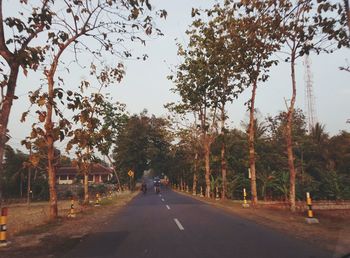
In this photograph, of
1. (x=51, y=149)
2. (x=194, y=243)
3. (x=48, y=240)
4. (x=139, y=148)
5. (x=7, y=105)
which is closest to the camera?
(x=7, y=105)

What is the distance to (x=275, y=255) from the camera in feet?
29.8

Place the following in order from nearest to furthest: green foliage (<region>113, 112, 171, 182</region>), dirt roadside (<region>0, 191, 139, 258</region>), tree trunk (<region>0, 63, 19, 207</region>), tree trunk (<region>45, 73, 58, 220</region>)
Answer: tree trunk (<region>0, 63, 19, 207</region>) → dirt roadside (<region>0, 191, 139, 258</region>) → tree trunk (<region>45, 73, 58, 220</region>) → green foliage (<region>113, 112, 171, 182</region>)

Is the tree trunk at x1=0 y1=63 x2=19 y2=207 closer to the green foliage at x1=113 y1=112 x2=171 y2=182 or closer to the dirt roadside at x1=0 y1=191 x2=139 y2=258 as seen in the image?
the dirt roadside at x1=0 y1=191 x2=139 y2=258

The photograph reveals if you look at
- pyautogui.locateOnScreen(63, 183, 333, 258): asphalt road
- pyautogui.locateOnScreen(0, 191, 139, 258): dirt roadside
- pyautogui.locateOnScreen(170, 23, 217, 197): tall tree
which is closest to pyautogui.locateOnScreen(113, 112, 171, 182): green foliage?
pyautogui.locateOnScreen(170, 23, 217, 197): tall tree

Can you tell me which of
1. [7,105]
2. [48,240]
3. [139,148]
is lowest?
[48,240]

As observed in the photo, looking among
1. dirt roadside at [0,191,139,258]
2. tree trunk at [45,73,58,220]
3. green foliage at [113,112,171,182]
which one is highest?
green foliage at [113,112,171,182]

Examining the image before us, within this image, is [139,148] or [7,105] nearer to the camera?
[7,105]

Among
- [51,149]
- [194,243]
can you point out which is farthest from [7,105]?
[51,149]

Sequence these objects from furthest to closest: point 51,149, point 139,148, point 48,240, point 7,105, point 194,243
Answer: point 139,148
point 51,149
point 48,240
point 194,243
point 7,105

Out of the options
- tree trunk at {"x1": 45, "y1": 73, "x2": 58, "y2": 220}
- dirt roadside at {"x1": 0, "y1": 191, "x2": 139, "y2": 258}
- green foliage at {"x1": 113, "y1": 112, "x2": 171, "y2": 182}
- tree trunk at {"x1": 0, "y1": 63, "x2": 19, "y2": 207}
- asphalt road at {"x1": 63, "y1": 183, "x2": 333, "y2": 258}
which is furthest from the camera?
green foliage at {"x1": 113, "y1": 112, "x2": 171, "y2": 182}

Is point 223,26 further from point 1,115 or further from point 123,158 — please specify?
point 123,158

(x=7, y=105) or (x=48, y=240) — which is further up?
(x=7, y=105)

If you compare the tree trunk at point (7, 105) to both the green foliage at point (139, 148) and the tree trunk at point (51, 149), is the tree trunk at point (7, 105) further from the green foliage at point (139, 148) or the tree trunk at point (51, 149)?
the green foliage at point (139, 148)

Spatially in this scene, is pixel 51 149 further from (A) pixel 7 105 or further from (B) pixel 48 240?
(A) pixel 7 105
